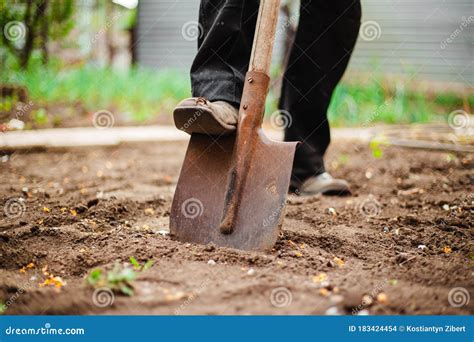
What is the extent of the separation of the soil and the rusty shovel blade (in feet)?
0.28

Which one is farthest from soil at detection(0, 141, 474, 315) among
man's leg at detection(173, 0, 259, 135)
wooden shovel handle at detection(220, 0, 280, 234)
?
man's leg at detection(173, 0, 259, 135)

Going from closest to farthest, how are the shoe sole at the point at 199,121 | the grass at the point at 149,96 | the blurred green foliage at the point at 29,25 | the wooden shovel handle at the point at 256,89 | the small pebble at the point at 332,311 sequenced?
1. the small pebble at the point at 332,311
2. the shoe sole at the point at 199,121
3. the wooden shovel handle at the point at 256,89
4. the blurred green foliage at the point at 29,25
5. the grass at the point at 149,96

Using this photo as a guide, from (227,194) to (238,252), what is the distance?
A: 239 mm

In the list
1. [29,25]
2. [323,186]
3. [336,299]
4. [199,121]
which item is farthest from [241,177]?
[29,25]

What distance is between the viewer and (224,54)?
181cm

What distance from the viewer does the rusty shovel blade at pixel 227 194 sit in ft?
5.15

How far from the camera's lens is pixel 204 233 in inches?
64.5

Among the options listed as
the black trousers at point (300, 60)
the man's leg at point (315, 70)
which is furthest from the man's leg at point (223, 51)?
the man's leg at point (315, 70)

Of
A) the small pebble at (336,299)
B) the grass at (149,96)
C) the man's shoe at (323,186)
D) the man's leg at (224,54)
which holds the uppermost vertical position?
the man's leg at (224,54)

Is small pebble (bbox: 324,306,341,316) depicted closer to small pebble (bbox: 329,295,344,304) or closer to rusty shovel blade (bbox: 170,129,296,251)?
small pebble (bbox: 329,295,344,304)

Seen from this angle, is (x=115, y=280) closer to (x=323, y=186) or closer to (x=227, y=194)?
(x=227, y=194)

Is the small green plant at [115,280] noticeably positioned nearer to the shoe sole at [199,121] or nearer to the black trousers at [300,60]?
the shoe sole at [199,121]

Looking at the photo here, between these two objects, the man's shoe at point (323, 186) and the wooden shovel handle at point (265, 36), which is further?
the man's shoe at point (323, 186)

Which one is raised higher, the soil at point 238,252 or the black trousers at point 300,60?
the black trousers at point 300,60
